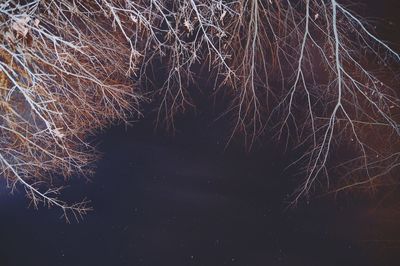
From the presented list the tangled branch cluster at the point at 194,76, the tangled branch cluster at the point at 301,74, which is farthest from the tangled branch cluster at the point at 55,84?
the tangled branch cluster at the point at 301,74

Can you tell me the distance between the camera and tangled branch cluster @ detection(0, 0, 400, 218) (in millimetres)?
4238

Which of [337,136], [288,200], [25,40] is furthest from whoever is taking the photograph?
[288,200]

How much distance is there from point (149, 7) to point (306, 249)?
3.49 metres

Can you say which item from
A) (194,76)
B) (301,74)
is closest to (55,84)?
(194,76)

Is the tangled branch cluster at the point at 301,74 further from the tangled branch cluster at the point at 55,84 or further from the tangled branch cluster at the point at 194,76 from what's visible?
the tangled branch cluster at the point at 55,84

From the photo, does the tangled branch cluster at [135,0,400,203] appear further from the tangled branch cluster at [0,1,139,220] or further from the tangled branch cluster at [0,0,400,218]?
the tangled branch cluster at [0,1,139,220]

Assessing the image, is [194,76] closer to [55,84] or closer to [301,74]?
[301,74]

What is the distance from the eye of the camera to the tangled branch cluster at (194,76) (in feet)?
13.9

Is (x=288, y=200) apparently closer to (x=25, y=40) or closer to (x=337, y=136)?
(x=337, y=136)

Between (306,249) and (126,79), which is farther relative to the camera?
(306,249)

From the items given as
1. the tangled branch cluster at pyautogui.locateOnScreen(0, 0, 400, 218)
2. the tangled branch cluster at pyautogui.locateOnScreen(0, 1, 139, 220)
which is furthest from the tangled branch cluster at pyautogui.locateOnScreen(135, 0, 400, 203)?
the tangled branch cluster at pyautogui.locateOnScreen(0, 1, 139, 220)

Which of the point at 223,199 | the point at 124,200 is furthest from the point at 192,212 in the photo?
the point at 124,200

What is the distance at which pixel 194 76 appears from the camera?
192 inches

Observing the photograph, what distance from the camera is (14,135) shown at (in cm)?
452
